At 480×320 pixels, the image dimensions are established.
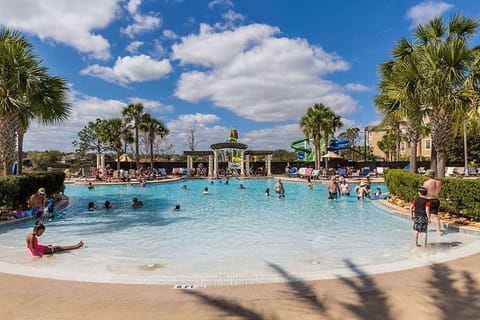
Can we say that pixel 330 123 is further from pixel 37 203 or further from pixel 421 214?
pixel 37 203

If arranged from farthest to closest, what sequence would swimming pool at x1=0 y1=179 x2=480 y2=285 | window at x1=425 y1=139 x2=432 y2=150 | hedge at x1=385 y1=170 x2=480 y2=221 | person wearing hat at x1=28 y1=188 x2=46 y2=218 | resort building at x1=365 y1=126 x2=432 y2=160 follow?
window at x1=425 y1=139 x2=432 y2=150
resort building at x1=365 y1=126 x2=432 y2=160
person wearing hat at x1=28 y1=188 x2=46 y2=218
hedge at x1=385 y1=170 x2=480 y2=221
swimming pool at x1=0 y1=179 x2=480 y2=285

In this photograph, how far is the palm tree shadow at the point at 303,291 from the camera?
3821mm

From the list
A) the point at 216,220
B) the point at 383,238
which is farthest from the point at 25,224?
the point at 383,238

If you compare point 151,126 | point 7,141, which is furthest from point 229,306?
point 151,126

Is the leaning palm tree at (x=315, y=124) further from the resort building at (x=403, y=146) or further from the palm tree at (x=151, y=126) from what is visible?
the palm tree at (x=151, y=126)

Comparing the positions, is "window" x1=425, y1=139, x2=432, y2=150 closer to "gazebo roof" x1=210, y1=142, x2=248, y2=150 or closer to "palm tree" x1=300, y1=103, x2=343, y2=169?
"palm tree" x1=300, y1=103, x2=343, y2=169

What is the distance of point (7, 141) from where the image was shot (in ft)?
35.6

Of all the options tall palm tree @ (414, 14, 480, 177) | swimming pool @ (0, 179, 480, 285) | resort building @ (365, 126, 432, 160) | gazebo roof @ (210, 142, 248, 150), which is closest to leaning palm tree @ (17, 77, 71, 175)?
swimming pool @ (0, 179, 480, 285)

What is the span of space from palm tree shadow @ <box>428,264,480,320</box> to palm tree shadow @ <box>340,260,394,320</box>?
61 cm

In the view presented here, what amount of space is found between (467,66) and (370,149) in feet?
200

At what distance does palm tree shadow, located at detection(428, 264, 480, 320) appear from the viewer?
3570 millimetres

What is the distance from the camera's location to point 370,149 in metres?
67.8

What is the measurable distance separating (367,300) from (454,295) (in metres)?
1.18

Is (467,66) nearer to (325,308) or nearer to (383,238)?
(383,238)
